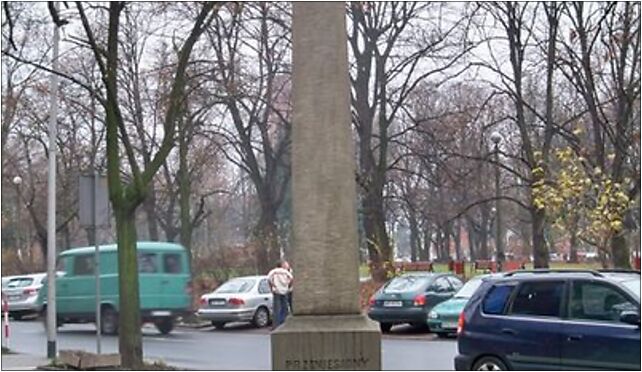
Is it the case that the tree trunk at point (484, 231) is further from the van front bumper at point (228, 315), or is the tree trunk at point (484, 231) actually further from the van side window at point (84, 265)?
the van side window at point (84, 265)

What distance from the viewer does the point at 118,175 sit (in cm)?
1593

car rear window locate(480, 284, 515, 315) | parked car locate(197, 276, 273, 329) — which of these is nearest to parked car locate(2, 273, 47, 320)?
parked car locate(197, 276, 273, 329)

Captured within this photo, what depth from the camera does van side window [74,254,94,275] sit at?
2841cm

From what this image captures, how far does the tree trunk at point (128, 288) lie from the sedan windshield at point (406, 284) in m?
10.6

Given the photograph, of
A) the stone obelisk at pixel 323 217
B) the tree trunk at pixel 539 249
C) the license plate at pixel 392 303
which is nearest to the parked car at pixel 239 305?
the license plate at pixel 392 303

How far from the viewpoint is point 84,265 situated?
28688mm

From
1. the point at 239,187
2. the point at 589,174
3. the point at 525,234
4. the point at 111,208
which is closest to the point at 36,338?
the point at 111,208

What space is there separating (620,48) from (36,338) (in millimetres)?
15948

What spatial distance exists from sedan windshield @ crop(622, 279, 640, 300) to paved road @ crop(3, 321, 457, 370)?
5.02 metres

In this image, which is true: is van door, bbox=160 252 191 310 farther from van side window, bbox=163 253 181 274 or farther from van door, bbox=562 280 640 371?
van door, bbox=562 280 640 371

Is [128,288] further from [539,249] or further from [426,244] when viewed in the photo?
[426,244]

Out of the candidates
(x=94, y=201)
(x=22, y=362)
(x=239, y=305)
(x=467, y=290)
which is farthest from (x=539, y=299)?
(x=239, y=305)

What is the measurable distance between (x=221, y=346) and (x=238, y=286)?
7.01m

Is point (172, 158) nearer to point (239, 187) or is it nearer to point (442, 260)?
point (239, 187)
